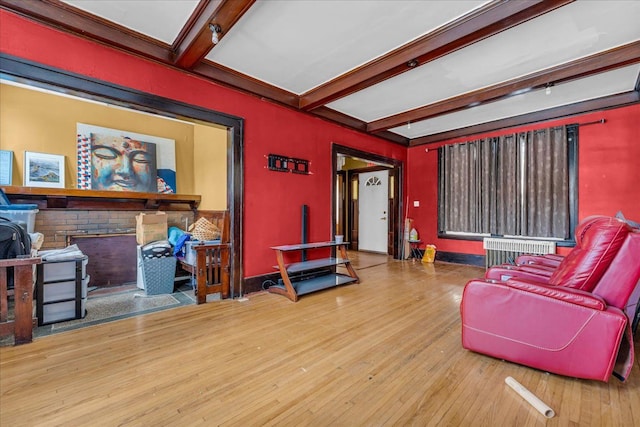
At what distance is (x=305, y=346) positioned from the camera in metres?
2.31

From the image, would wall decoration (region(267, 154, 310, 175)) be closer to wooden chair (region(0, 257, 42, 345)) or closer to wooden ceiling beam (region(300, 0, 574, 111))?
wooden ceiling beam (region(300, 0, 574, 111))

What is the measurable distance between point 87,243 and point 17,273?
6.25 feet

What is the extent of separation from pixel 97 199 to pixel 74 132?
3.30 feet

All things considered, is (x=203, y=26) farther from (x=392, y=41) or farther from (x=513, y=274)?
(x=513, y=274)

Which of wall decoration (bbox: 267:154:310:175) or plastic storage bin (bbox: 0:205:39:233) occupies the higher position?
wall decoration (bbox: 267:154:310:175)

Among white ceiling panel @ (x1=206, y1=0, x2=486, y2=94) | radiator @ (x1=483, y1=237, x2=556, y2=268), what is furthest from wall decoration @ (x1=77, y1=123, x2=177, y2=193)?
radiator @ (x1=483, y1=237, x2=556, y2=268)

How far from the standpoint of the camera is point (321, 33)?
107 inches

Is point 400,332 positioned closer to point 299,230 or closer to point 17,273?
point 299,230

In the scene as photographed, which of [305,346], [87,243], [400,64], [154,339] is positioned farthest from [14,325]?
[400,64]

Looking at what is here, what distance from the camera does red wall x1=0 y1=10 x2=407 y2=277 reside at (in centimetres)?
246

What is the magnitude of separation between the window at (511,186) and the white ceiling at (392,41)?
0.94 m

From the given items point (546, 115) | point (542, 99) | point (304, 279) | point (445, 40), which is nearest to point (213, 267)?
point (304, 279)

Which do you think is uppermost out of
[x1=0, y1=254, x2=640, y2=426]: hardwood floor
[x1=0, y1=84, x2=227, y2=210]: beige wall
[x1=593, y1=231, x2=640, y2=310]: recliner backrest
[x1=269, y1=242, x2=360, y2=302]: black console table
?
[x1=0, y1=84, x2=227, y2=210]: beige wall

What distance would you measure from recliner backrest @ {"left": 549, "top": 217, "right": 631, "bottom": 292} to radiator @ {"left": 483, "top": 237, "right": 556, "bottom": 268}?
10.9 feet
